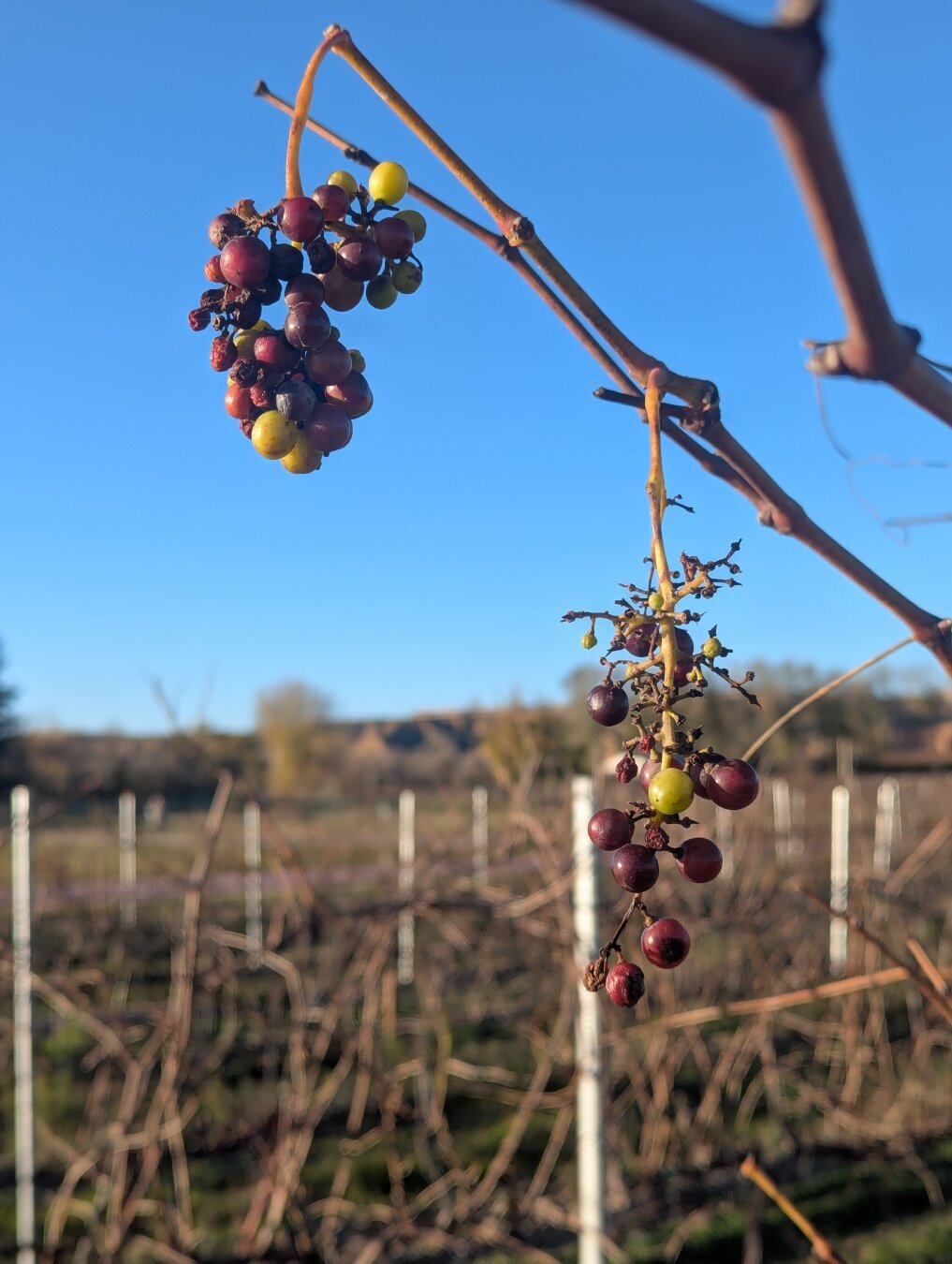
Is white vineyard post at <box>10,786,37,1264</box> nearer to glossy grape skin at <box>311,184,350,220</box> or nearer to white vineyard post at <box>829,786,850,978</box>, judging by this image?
glossy grape skin at <box>311,184,350,220</box>

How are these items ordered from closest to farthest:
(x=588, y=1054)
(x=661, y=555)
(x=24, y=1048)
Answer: (x=661, y=555) → (x=588, y=1054) → (x=24, y=1048)

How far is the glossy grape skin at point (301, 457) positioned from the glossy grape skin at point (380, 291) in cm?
11

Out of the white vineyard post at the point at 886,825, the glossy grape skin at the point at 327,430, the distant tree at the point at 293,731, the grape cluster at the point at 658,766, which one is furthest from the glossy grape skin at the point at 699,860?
the white vineyard post at the point at 886,825

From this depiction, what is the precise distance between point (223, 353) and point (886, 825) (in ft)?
39.0

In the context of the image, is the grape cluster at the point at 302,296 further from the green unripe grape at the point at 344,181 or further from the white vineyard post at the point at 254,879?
the white vineyard post at the point at 254,879

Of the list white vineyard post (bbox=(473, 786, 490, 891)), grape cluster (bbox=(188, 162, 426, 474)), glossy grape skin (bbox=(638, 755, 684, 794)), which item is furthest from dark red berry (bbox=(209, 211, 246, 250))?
white vineyard post (bbox=(473, 786, 490, 891))

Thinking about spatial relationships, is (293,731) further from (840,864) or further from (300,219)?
(300,219)

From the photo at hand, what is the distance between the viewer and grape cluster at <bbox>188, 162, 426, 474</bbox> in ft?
2.48

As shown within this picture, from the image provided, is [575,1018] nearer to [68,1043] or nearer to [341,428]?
[341,428]

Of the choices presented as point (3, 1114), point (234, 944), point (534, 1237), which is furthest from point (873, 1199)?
point (3, 1114)

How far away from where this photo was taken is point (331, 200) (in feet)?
2.49

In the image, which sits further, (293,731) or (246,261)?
(293,731)

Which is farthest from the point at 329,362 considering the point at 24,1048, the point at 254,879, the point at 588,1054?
the point at 254,879

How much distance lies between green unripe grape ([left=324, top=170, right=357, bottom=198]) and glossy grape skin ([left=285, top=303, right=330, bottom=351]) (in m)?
0.09
